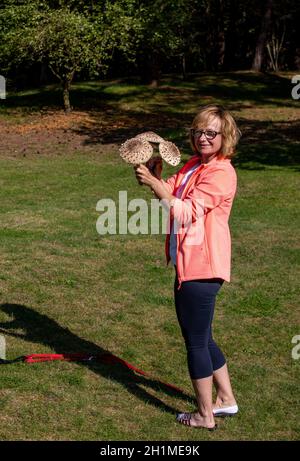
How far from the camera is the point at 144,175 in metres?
4.75

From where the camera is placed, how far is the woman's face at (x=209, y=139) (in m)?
4.88

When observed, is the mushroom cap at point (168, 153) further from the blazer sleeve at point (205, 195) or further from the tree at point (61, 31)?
the tree at point (61, 31)

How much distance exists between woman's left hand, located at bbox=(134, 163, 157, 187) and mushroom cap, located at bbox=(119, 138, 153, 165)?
1.5 inches

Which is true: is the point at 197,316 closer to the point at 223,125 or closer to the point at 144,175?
the point at 144,175

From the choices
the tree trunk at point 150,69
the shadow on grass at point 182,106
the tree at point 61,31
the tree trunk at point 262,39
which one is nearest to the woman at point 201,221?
the shadow on grass at point 182,106

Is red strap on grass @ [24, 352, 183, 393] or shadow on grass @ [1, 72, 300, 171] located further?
shadow on grass @ [1, 72, 300, 171]

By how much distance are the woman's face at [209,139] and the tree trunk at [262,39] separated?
25.8 m

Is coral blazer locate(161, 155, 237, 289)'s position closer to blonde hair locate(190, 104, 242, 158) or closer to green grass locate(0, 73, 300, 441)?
blonde hair locate(190, 104, 242, 158)

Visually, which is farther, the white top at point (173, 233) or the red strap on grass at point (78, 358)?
the red strap on grass at point (78, 358)

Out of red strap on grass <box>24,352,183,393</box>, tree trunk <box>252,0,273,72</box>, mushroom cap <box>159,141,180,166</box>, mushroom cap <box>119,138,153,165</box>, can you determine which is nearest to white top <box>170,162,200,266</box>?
mushroom cap <box>159,141,180,166</box>

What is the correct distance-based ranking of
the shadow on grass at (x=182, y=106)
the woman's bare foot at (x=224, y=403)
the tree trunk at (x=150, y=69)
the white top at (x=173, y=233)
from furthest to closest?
the tree trunk at (x=150, y=69), the shadow on grass at (x=182, y=106), the woman's bare foot at (x=224, y=403), the white top at (x=173, y=233)

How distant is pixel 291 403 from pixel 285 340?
1329 millimetres

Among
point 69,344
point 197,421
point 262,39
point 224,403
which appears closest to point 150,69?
point 262,39

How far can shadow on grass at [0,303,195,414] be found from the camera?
6.07m
